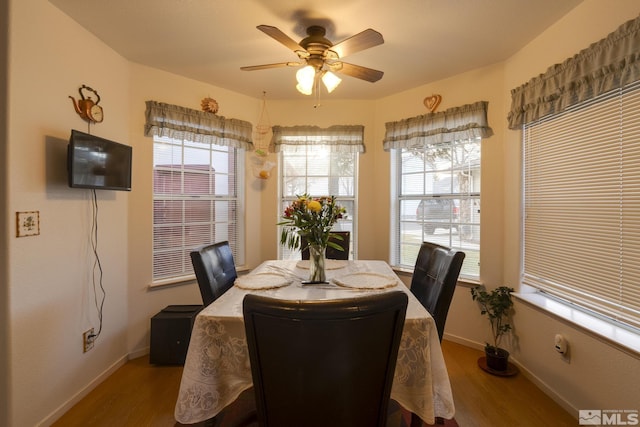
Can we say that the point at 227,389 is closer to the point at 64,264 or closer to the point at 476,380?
the point at 64,264

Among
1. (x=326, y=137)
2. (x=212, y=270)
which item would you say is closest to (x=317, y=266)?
(x=212, y=270)

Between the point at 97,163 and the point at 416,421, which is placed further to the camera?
the point at 97,163

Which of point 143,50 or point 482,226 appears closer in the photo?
point 143,50

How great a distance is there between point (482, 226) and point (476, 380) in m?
1.25

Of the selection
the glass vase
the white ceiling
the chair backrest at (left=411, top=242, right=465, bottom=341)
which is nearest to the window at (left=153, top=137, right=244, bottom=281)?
the white ceiling

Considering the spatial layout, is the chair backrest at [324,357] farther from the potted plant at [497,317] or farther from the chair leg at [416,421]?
the potted plant at [497,317]

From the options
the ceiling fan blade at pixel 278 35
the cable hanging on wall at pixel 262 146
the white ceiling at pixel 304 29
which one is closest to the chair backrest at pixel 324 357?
the ceiling fan blade at pixel 278 35

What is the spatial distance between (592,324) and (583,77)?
1.44 metres

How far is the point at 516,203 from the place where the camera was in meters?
2.29

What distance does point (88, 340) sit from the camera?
6.57 feet

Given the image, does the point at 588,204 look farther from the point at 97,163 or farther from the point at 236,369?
the point at 97,163

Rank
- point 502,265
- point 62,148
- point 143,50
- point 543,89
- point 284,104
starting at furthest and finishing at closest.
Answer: point 284,104 → point 502,265 → point 143,50 → point 543,89 → point 62,148

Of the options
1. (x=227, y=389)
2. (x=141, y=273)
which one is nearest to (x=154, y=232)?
(x=141, y=273)

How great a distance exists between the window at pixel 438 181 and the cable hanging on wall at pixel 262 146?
1.31 meters
